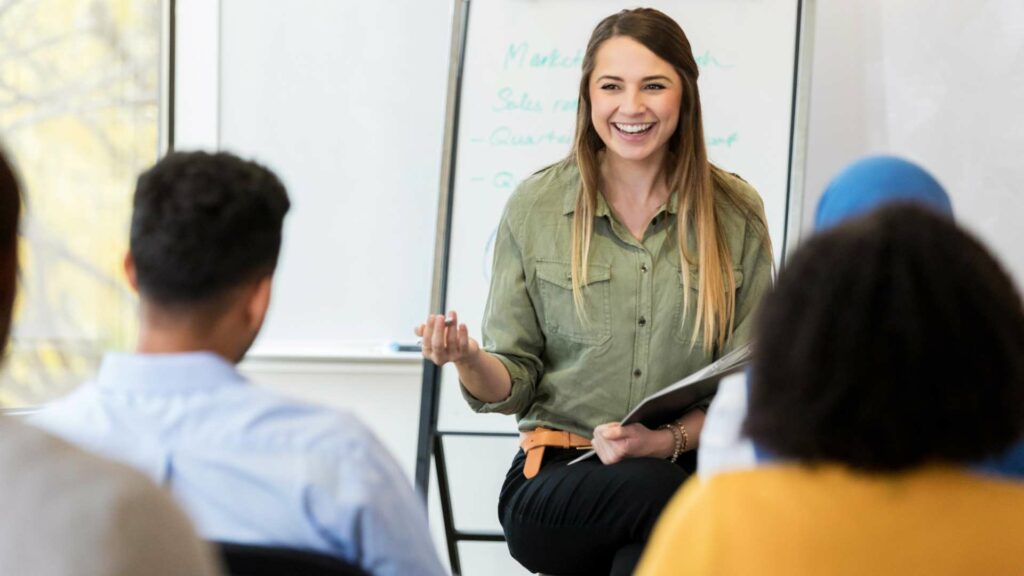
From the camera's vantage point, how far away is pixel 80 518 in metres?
0.62

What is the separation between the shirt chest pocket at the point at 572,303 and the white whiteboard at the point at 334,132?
91cm

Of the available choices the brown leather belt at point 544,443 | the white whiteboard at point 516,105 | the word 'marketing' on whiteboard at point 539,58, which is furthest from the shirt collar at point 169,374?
the word 'marketing' on whiteboard at point 539,58

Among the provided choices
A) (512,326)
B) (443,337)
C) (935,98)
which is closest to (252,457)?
(443,337)

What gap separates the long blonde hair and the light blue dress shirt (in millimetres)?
1081

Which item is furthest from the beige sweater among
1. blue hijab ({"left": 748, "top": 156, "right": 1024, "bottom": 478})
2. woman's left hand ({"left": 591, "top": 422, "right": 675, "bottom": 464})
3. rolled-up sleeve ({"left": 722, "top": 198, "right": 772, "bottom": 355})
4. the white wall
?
the white wall

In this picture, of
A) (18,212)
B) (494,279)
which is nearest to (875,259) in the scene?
(18,212)

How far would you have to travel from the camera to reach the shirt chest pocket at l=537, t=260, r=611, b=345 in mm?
2270

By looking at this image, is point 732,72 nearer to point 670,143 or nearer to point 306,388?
point 670,143

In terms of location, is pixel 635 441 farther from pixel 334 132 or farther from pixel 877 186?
pixel 334 132

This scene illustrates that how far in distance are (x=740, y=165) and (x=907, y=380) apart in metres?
1.95

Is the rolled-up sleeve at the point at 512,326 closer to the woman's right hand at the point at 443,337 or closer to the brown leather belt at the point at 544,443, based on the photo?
the brown leather belt at the point at 544,443

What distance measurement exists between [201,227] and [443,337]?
0.68m

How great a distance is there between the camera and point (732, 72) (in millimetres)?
2857

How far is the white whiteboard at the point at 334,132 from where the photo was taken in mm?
3162
